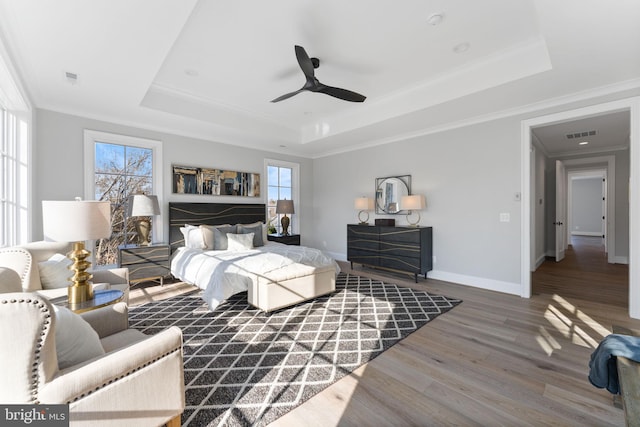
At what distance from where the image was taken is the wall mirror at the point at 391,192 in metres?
5.05

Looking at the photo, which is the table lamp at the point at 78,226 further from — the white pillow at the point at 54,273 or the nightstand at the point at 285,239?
the nightstand at the point at 285,239

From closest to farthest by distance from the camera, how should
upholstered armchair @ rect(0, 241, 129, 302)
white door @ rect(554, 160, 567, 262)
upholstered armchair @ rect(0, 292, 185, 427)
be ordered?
upholstered armchair @ rect(0, 292, 185, 427) → upholstered armchair @ rect(0, 241, 129, 302) → white door @ rect(554, 160, 567, 262)

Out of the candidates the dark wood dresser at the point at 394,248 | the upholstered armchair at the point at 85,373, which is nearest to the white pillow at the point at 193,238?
the upholstered armchair at the point at 85,373

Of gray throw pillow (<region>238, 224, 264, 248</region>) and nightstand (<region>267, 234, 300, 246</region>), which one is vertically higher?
gray throw pillow (<region>238, 224, 264, 248</region>)

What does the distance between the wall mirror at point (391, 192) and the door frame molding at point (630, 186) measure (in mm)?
1759

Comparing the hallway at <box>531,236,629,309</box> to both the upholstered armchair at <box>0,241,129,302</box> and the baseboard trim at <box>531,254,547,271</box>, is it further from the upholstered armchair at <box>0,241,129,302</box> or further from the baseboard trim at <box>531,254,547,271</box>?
the upholstered armchair at <box>0,241,129,302</box>

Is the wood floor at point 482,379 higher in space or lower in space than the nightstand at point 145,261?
lower

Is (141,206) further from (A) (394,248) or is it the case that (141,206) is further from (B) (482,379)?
(B) (482,379)

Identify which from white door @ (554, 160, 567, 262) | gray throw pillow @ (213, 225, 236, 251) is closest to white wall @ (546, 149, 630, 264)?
white door @ (554, 160, 567, 262)

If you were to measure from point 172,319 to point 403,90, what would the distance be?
4142 mm

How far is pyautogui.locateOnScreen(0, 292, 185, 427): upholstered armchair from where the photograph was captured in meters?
0.94

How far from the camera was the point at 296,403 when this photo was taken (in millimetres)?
1732

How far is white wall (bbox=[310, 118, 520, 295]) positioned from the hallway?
0.81 meters

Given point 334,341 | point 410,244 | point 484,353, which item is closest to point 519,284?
point 410,244
